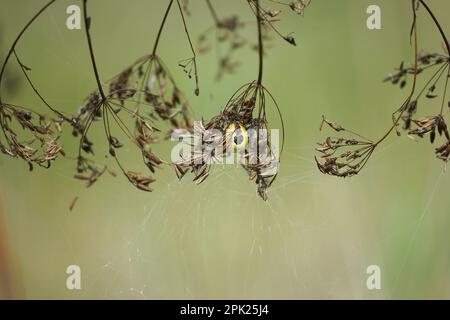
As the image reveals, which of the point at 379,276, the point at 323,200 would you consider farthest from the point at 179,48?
the point at 379,276

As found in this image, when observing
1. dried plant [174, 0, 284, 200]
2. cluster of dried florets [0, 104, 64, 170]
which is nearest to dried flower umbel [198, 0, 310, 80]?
dried plant [174, 0, 284, 200]

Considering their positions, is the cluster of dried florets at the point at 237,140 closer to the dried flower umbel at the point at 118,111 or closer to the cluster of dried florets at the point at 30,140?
the dried flower umbel at the point at 118,111

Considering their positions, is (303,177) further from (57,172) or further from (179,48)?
(57,172)

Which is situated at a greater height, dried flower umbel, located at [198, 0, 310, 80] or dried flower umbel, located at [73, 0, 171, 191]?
dried flower umbel, located at [198, 0, 310, 80]

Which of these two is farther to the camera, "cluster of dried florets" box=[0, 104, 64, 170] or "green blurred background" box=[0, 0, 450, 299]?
"green blurred background" box=[0, 0, 450, 299]

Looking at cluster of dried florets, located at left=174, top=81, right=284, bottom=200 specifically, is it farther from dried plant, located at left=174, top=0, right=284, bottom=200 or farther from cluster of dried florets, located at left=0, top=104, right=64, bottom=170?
cluster of dried florets, located at left=0, top=104, right=64, bottom=170

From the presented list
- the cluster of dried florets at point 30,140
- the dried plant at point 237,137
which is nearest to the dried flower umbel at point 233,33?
the dried plant at point 237,137

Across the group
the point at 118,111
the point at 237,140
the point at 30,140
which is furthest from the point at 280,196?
the point at 30,140

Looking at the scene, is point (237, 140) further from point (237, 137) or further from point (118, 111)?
point (118, 111)

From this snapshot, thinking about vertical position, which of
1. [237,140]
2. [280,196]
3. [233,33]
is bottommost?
[280,196]
